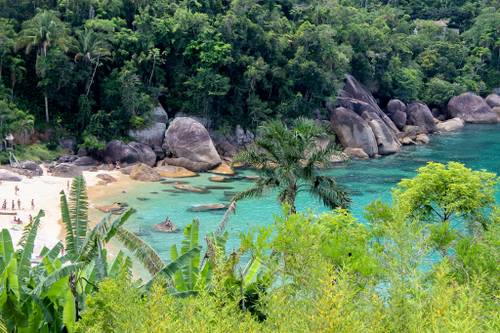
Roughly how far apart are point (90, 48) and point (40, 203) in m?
16.1

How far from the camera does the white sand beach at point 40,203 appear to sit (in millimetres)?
25562

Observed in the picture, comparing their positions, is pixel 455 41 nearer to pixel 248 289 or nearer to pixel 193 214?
pixel 193 214

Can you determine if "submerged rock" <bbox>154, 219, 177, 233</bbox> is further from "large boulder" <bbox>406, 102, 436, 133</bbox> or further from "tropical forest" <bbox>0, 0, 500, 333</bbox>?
"large boulder" <bbox>406, 102, 436, 133</bbox>

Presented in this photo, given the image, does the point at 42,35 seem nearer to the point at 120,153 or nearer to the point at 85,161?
the point at 85,161

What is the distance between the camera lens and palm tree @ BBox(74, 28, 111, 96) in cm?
4163

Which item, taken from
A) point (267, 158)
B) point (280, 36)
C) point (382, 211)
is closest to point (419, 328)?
point (382, 211)

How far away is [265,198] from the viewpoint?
1339 inches

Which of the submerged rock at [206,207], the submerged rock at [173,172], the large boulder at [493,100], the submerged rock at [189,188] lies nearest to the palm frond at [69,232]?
the submerged rock at [206,207]

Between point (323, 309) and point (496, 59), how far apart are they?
7753 centimetres

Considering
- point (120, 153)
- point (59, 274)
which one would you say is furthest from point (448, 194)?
point (120, 153)

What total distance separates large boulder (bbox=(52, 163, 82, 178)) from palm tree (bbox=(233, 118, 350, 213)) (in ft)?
65.7

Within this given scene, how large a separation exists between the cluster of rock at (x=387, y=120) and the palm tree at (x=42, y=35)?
2436cm

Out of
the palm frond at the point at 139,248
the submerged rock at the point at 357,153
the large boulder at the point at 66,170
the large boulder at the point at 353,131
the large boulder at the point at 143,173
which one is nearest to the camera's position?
the palm frond at the point at 139,248

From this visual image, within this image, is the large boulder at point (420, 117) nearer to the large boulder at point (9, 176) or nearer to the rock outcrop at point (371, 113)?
the rock outcrop at point (371, 113)
